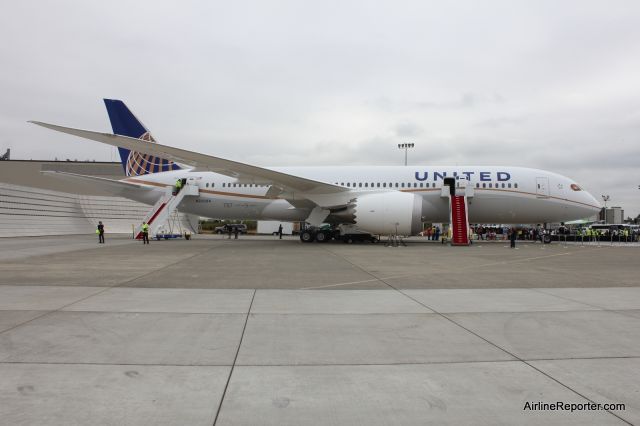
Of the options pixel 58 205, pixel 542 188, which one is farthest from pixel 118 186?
pixel 542 188

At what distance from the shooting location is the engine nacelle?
61.1 feet

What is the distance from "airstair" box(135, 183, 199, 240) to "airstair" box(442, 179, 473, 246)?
508 inches

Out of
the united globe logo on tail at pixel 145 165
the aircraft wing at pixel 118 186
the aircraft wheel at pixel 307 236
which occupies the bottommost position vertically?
the aircraft wheel at pixel 307 236

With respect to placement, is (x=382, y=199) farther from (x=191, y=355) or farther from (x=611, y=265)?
(x=191, y=355)

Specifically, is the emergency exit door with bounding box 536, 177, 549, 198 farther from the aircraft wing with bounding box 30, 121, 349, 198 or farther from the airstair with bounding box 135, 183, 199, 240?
the airstair with bounding box 135, 183, 199, 240

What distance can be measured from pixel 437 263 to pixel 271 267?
462 centimetres

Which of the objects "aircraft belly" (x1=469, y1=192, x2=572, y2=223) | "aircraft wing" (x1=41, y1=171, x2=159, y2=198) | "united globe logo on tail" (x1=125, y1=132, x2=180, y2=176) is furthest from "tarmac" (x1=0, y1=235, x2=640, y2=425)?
"united globe logo on tail" (x1=125, y1=132, x2=180, y2=176)

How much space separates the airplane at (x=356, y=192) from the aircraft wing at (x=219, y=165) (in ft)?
0.16

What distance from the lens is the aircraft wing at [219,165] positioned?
48.6ft

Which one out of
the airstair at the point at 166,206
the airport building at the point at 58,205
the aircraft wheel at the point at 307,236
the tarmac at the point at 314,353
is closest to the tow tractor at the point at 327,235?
the aircraft wheel at the point at 307,236

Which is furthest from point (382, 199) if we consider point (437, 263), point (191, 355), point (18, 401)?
point (18, 401)

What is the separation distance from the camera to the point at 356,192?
20078 mm

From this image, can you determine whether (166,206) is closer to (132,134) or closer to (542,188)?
(132,134)

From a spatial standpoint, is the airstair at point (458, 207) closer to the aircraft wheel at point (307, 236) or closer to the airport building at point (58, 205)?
the aircraft wheel at point (307, 236)
